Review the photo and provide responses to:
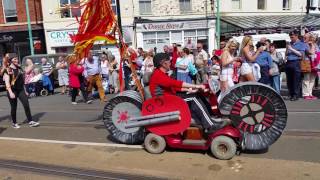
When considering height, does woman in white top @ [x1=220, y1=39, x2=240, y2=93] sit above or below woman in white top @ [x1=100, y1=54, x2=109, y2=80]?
above

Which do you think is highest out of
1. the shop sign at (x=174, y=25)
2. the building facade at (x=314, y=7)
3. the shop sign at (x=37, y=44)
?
the building facade at (x=314, y=7)

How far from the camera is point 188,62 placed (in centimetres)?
1199

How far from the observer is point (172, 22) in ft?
95.1

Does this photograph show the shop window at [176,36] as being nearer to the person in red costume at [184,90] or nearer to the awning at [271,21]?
the awning at [271,21]

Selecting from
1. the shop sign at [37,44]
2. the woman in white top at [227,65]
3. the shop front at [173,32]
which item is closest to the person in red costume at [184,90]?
the woman in white top at [227,65]

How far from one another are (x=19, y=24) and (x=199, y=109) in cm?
2683

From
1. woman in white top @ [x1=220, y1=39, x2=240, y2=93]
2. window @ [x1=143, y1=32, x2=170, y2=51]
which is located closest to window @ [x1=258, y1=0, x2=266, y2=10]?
window @ [x1=143, y1=32, x2=170, y2=51]

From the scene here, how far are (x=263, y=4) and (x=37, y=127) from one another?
89.6 feet

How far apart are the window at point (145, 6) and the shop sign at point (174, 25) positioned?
119 cm

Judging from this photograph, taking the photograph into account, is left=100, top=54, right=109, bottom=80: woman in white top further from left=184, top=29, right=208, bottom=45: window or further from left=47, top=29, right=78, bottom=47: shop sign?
left=184, top=29, right=208, bottom=45: window

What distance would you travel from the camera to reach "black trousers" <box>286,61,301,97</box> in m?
10.5

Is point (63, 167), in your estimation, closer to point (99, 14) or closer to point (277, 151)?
point (99, 14)

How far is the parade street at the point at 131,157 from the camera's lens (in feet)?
17.3

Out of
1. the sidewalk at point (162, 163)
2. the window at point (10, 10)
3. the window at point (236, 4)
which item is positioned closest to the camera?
the sidewalk at point (162, 163)
